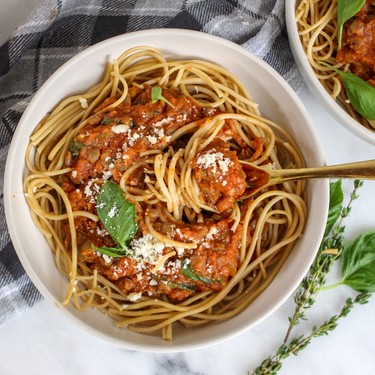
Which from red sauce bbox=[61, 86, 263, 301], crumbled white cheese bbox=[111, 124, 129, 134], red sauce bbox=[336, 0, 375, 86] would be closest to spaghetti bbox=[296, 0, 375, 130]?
red sauce bbox=[336, 0, 375, 86]

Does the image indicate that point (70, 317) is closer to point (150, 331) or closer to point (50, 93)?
point (150, 331)

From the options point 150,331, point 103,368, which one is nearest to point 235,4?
point 150,331

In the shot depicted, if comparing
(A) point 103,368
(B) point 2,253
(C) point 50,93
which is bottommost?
(A) point 103,368

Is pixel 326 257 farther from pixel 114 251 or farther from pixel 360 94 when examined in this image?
pixel 114 251

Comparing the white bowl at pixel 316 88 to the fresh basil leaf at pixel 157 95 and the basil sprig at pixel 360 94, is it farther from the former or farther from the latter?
the fresh basil leaf at pixel 157 95

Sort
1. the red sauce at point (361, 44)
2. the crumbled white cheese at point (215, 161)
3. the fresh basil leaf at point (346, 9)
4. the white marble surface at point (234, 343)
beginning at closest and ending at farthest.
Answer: the crumbled white cheese at point (215, 161)
the fresh basil leaf at point (346, 9)
the red sauce at point (361, 44)
the white marble surface at point (234, 343)

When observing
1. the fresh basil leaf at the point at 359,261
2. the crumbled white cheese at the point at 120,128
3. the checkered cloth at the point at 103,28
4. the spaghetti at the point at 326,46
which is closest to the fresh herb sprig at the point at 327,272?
the fresh basil leaf at the point at 359,261
